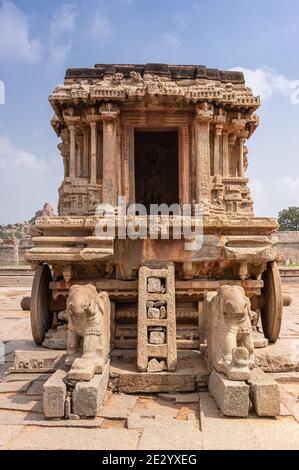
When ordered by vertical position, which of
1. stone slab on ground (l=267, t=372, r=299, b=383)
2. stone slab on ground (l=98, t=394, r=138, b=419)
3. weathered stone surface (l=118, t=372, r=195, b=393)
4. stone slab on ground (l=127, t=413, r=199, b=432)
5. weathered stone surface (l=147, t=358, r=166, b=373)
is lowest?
stone slab on ground (l=127, t=413, r=199, b=432)

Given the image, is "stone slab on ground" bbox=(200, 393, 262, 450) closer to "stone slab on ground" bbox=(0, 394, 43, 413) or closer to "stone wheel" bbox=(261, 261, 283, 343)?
"stone slab on ground" bbox=(0, 394, 43, 413)

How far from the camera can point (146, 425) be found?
3.07 meters

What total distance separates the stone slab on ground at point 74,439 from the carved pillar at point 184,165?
5805 mm

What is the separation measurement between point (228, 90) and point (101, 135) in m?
2.69

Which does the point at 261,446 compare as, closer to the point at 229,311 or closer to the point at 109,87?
the point at 229,311

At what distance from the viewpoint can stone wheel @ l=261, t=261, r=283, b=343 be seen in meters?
4.85

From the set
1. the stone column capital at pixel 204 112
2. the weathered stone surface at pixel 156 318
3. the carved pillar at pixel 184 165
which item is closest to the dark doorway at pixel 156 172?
the carved pillar at pixel 184 165

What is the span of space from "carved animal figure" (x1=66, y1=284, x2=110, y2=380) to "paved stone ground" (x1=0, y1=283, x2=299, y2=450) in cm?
42

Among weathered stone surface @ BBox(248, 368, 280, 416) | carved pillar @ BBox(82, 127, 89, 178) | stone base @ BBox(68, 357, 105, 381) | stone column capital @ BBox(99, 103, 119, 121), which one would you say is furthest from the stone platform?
carved pillar @ BBox(82, 127, 89, 178)

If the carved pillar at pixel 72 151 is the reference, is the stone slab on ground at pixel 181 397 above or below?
below

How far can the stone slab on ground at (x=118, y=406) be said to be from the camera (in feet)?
10.7

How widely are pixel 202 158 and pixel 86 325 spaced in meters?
5.19

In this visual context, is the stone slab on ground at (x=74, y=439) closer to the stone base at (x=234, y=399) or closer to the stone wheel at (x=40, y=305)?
the stone base at (x=234, y=399)

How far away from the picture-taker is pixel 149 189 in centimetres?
1352
